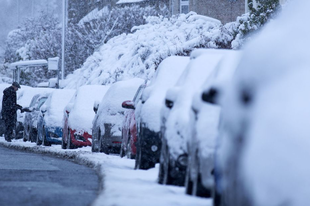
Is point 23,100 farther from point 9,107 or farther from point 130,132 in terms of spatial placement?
point 130,132

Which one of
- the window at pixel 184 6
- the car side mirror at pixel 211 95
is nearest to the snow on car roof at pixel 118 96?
the car side mirror at pixel 211 95

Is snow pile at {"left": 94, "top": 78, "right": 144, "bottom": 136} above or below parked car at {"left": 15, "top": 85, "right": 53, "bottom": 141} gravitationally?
above

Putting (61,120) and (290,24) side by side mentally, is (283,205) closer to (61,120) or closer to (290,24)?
(290,24)

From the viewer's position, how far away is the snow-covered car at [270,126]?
4.12 m

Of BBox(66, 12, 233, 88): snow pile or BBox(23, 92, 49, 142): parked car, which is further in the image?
BBox(66, 12, 233, 88): snow pile

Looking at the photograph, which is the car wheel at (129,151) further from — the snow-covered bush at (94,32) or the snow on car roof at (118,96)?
the snow-covered bush at (94,32)

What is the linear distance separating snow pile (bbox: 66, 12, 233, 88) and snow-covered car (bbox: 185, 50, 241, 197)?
22.0 meters

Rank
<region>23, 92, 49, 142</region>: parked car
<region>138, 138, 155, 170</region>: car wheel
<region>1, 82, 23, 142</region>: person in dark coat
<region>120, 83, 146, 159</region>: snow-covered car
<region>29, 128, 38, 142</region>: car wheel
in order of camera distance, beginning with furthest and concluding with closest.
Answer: <region>1, 82, 23, 142</region>: person in dark coat
<region>29, 128, 38, 142</region>: car wheel
<region>23, 92, 49, 142</region>: parked car
<region>120, 83, 146, 159</region>: snow-covered car
<region>138, 138, 155, 170</region>: car wheel

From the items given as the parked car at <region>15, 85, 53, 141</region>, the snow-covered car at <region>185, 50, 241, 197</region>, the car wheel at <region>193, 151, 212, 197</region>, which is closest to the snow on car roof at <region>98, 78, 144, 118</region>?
the parked car at <region>15, 85, 53, 141</region>

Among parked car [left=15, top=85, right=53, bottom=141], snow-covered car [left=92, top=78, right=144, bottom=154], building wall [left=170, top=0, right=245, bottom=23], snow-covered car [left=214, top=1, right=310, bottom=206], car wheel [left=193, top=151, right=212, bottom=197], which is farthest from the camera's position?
building wall [left=170, top=0, right=245, bottom=23]

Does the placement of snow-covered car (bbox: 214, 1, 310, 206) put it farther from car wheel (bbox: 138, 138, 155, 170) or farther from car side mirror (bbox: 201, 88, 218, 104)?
car wheel (bbox: 138, 138, 155, 170)

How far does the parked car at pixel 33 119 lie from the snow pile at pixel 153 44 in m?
7.42

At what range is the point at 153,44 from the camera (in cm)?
3497

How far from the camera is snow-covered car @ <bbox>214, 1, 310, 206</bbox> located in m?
4.12
